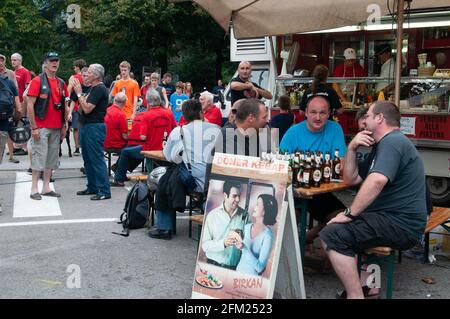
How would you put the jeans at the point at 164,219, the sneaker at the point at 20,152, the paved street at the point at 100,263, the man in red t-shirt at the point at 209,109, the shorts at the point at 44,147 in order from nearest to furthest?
the paved street at the point at 100,263
the jeans at the point at 164,219
the shorts at the point at 44,147
the man in red t-shirt at the point at 209,109
the sneaker at the point at 20,152

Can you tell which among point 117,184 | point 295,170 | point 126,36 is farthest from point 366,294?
point 126,36

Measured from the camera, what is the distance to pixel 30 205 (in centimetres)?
759

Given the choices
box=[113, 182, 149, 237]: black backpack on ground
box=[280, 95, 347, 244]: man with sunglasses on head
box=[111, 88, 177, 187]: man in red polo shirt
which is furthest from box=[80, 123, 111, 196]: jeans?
box=[280, 95, 347, 244]: man with sunglasses on head

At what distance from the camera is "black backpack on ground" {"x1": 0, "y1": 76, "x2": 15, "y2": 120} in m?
7.34

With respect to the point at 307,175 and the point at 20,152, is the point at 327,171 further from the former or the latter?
the point at 20,152

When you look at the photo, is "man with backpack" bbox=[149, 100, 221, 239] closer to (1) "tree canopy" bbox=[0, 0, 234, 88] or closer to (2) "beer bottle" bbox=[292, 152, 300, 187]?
(2) "beer bottle" bbox=[292, 152, 300, 187]

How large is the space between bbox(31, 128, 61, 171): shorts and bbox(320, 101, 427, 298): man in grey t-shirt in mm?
4809

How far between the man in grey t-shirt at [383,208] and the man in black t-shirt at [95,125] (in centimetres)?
452

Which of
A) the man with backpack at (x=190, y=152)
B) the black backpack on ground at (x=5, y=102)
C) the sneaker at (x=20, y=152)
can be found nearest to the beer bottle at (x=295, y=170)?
the man with backpack at (x=190, y=152)

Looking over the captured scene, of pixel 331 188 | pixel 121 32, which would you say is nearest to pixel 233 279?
pixel 331 188

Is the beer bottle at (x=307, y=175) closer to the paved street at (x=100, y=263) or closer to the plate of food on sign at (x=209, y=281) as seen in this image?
the paved street at (x=100, y=263)

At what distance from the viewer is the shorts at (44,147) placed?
25.2 ft

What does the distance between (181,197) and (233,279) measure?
2.10 meters

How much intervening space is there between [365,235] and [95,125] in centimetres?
479
